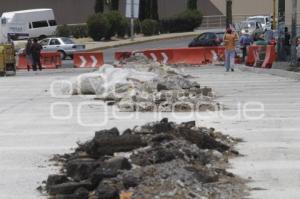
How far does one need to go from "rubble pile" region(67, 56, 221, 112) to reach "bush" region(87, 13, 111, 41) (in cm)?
3704

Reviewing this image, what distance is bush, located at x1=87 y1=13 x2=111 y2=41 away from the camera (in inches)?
2263

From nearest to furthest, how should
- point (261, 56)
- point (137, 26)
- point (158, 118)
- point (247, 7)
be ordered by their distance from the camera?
point (158, 118), point (261, 56), point (137, 26), point (247, 7)

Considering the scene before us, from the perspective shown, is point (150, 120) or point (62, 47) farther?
point (62, 47)

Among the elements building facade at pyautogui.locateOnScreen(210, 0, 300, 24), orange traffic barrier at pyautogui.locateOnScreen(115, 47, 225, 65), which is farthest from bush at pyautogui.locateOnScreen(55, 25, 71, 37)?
orange traffic barrier at pyautogui.locateOnScreen(115, 47, 225, 65)

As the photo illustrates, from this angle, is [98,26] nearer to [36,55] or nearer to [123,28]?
[123,28]

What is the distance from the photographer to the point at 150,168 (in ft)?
27.7

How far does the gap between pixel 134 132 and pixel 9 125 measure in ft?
12.1

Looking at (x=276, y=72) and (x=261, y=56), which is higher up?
(x=261, y=56)

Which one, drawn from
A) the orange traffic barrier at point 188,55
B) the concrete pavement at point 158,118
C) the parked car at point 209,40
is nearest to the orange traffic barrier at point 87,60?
the orange traffic barrier at point 188,55

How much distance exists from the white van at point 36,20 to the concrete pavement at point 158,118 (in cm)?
3887

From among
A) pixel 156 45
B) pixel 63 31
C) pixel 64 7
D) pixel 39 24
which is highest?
pixel 64 7

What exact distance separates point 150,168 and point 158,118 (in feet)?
19.0

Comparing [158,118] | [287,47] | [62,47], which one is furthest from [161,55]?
[158,118]

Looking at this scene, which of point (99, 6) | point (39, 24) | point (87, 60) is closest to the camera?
point (87, 60)
